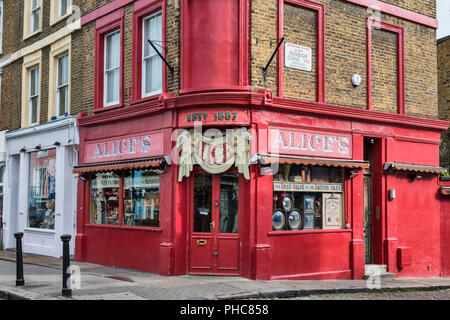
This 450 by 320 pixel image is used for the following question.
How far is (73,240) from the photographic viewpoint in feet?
50.8

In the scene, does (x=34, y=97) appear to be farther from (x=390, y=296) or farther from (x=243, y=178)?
(x=390, y=296)

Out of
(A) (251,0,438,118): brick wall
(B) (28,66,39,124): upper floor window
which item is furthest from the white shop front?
(A) (251,0,438,118): brick wall

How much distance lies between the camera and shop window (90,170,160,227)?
12805 millimetres

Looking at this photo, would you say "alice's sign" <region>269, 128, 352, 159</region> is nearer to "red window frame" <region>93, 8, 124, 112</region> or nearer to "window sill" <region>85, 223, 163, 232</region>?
"window sill" <region>85, 223, 163, 232</region>

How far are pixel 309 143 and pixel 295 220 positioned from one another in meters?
1.81

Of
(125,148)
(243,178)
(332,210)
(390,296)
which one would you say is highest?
(125,148)

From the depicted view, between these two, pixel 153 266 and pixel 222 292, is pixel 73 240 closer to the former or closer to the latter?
pixel 153 266

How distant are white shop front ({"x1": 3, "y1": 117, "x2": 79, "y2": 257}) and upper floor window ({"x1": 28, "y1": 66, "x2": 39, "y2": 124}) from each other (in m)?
0.49

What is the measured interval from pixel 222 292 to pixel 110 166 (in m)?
5.14

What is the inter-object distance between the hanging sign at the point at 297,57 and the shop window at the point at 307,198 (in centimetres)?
232

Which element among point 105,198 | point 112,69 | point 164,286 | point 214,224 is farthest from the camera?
point 112,69

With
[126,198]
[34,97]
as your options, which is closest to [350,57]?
[126,198]

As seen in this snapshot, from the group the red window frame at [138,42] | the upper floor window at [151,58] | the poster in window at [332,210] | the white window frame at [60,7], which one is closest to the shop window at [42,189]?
the white window frame at [60,7]

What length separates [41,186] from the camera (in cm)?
1688
